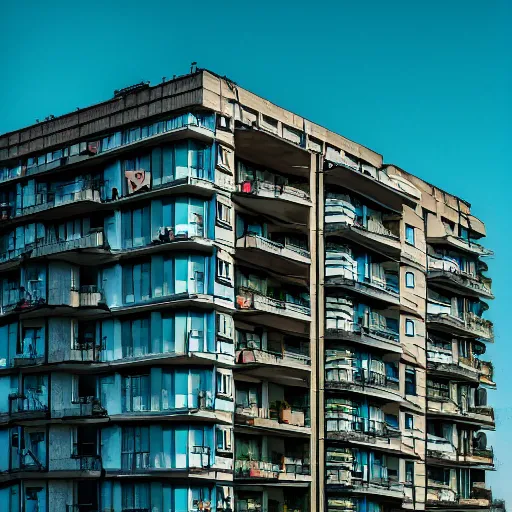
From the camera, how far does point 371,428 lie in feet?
218

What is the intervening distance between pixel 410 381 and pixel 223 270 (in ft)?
60.2

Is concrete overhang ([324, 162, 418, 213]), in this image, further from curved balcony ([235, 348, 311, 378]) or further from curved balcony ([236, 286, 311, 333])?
curved balcony ([235, 348, 311, 378])

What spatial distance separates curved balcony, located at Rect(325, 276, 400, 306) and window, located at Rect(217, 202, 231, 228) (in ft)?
25.4

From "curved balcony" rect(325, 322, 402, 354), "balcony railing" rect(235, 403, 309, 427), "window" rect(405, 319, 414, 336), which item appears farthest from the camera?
"window" rect(405, 319, 414, 336)

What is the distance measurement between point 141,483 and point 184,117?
1573cm

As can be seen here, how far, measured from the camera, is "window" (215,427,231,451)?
187 ft

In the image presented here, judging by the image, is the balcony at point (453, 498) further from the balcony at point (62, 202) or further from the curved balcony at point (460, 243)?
the balcony at point (62, 202)

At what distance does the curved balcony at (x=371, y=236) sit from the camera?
65625 mm

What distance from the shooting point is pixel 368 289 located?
67.4 metres

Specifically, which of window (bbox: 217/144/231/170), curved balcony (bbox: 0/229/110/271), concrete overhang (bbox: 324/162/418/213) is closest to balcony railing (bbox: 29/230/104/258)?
curved balcony (bbox: 0/229/110/271)

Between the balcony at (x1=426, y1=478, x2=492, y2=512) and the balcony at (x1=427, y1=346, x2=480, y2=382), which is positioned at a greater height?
the balcony at (x1=427, y1=346, x2=480, y2=382)

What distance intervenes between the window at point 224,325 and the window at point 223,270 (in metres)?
1.63

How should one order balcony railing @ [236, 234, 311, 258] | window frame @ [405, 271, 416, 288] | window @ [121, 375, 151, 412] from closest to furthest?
window @ [121, 375, 151, 412]
balcony railing @ [236, 234, 311, 258]
window frame @ [405, 271, 416, 288]

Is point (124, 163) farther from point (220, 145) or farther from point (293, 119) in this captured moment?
point (293, 119)
